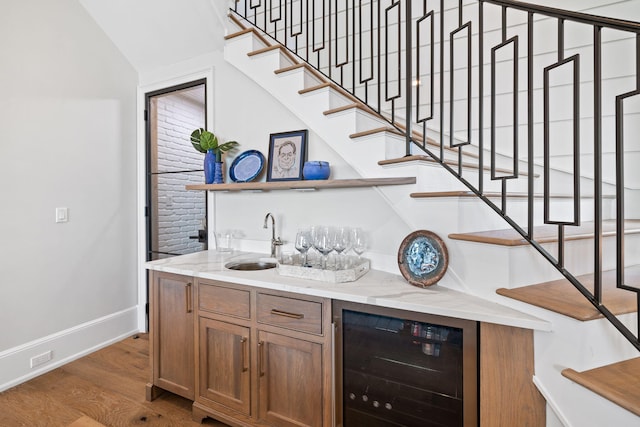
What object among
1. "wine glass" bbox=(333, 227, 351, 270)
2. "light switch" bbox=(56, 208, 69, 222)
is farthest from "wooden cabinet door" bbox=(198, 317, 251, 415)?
"light switch" bbox=(56, 208, 69, 222)

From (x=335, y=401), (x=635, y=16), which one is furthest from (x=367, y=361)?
(x=635, y=16)

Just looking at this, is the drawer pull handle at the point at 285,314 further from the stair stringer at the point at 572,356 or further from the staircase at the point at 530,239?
the stair stringer at the point at 572,356

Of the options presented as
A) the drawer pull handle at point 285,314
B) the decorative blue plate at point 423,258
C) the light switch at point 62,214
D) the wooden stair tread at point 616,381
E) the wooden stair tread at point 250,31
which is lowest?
the drawer pull handle at point 285,314

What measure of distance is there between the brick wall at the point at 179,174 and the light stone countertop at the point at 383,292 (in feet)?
3.01

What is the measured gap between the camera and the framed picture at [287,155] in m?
2.38

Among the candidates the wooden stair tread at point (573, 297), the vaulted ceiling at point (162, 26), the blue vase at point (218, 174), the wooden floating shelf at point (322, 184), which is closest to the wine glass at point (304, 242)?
the wooden floating shelf at point (322, 184)

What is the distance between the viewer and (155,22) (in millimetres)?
2875

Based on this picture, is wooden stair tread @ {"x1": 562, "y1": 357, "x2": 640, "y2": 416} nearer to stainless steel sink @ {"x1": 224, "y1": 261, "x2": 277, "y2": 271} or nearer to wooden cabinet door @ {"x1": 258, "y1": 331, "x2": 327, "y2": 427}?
wooden cabinet door @ {"x1": 258, "y1": 331, "x2": 327, "y2": 427}

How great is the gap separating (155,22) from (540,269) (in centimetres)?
337

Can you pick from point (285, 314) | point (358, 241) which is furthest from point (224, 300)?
point (358, 241)

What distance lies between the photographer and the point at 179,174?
321 centimetres

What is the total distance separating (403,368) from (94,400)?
6.89 ft

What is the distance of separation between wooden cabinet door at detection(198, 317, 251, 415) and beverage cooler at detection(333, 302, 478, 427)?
56cm

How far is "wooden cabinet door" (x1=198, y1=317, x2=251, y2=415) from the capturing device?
1.86 m
